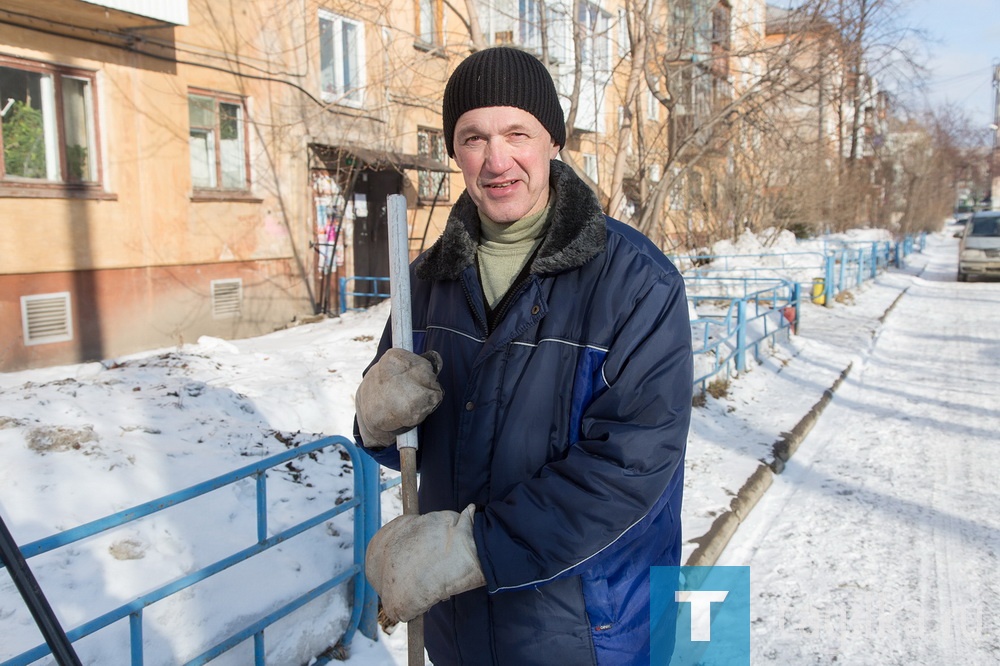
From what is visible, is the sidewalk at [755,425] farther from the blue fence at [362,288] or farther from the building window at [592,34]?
the blue fence at [362,288]

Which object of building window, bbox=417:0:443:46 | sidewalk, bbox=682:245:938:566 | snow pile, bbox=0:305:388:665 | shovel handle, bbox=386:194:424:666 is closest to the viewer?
shovel handle, bbox=386:194:424:666

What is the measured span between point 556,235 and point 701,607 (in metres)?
2.74

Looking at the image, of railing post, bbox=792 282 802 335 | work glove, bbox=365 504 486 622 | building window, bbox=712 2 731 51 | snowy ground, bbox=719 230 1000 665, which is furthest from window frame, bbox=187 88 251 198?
work glove, bbox=365 504 486 622

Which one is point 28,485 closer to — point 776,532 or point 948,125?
point 776,532

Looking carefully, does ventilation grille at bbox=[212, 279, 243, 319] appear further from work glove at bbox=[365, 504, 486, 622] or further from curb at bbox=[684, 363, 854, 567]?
work glove at bbox=[365, 504, 486, 622]

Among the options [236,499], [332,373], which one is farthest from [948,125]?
[236,499]

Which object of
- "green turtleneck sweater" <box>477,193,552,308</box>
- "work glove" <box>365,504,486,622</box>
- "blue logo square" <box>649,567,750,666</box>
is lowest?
"blue logo square" <box>649,567,750,666</box>

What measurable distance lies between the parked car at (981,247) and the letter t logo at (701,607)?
19.4 metres

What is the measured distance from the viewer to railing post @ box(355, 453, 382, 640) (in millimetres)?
3375

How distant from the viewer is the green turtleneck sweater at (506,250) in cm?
188

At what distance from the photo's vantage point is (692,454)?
19.4 feet

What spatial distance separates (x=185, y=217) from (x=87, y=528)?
30.2ft

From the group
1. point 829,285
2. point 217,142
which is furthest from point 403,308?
point 829,285

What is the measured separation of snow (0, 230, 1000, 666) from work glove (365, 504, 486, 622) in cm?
170
